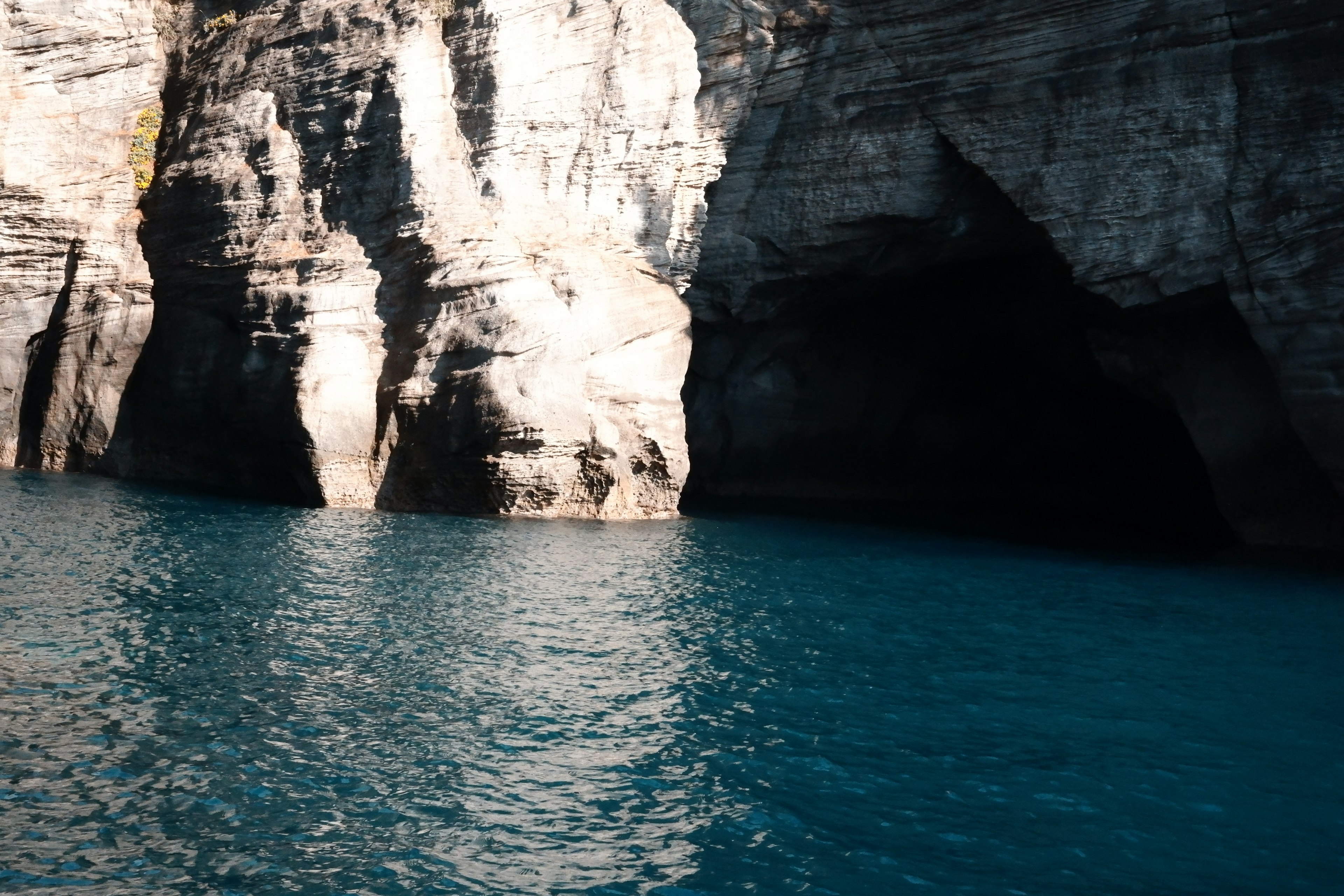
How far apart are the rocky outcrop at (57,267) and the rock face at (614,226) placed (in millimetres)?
87

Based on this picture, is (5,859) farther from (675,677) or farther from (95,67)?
(95,67)

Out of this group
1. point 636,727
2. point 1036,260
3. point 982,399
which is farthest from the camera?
point 982,399

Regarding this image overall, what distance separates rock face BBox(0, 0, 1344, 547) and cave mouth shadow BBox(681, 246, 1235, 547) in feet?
1.18

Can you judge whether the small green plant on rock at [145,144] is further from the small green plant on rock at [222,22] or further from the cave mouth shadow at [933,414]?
the cave mouth shadow at [933,414]

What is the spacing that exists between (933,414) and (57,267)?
2459 cm

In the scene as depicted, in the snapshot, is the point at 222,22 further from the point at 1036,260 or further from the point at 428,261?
the point at 1036,260

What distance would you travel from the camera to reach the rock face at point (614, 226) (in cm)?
2395

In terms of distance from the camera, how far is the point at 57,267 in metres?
29.5

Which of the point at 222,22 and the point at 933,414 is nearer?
the point at 222,22

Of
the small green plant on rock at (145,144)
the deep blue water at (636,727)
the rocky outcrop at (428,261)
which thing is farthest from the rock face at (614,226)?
the deep blue water at (636,727)

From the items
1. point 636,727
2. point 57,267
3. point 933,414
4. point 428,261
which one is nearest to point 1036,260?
point 933,414

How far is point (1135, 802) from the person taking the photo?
9648 millimetres

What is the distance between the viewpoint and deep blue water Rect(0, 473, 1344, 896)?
8164 mm

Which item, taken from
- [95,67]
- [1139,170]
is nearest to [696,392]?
[1139,170]
